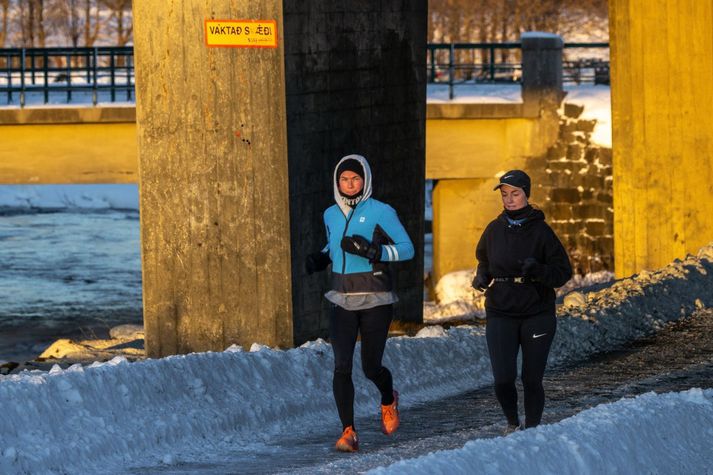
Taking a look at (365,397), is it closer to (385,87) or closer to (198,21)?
(198,21)

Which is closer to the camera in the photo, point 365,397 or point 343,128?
point 365,397

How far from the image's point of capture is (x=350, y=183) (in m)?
9.09

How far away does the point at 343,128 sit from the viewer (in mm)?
15898

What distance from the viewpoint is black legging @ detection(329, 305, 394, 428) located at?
9164 mm

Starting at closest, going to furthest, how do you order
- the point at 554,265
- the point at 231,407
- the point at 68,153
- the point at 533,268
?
the point at 533,268 < the point at 554,265 < the point at 231,407 < the point at 68,153

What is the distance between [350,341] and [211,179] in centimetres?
553

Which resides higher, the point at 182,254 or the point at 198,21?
the point at 198,21

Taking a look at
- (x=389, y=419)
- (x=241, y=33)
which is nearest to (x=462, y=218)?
(x=241, y=33)

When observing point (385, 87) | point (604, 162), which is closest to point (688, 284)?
point (385, 87)

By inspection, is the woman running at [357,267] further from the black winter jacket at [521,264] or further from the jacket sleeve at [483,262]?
the black winter jacket at [521,264]

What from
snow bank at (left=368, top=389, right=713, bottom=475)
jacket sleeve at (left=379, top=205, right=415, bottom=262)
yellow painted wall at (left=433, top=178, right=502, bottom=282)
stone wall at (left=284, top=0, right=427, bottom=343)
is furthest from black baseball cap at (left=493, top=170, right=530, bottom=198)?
yellow painted wall at (left=433, top=178, right=502, bottom=282)

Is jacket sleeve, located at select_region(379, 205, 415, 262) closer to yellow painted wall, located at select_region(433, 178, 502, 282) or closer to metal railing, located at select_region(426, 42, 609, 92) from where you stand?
metal railing, located at select_region(426, 42, 609, 92)

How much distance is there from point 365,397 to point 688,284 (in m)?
6.22

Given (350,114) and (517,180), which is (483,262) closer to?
(517,180)
